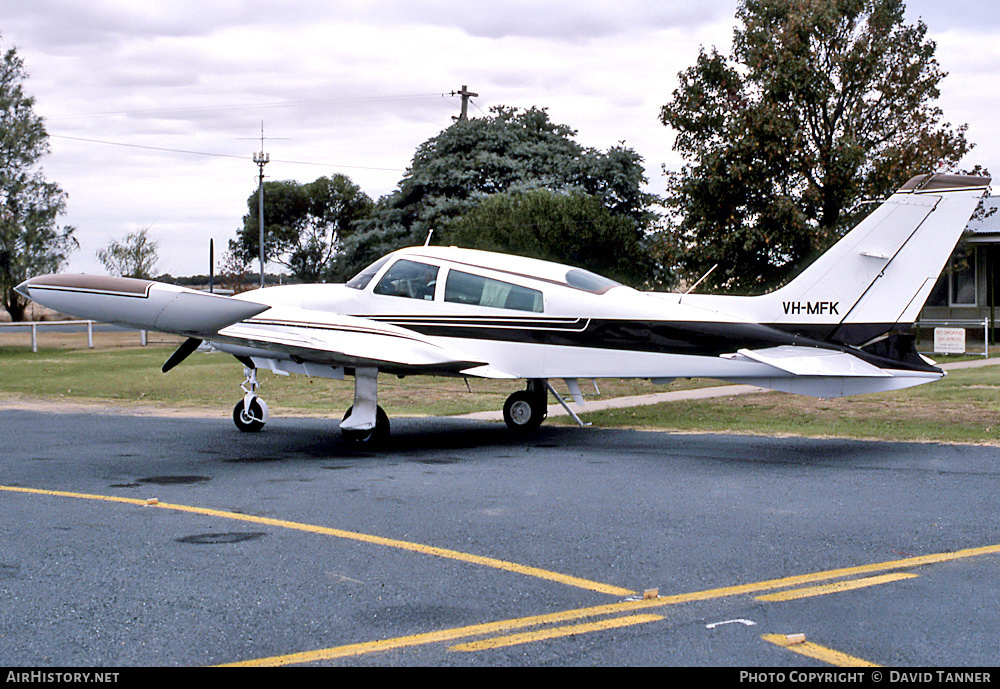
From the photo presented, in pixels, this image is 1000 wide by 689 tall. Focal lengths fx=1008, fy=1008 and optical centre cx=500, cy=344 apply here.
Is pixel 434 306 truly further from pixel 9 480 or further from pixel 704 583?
pixel 704 583

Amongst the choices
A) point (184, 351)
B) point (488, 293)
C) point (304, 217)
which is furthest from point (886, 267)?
point (304, 217)

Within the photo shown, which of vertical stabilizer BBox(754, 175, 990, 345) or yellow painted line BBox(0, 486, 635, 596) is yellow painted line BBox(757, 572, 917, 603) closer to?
yellow painted line BBox(0, 486, 635, 596)

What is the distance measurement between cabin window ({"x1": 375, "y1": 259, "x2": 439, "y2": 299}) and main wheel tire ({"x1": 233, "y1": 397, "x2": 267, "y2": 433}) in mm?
2787

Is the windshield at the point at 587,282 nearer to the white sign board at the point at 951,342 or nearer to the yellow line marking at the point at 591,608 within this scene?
the yellow line marking at the point at 591,608

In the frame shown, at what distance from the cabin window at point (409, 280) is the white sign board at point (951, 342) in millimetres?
20070

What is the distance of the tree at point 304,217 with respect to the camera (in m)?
77.5

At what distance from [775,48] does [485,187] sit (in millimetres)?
25139

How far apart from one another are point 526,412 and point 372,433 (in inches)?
98.5

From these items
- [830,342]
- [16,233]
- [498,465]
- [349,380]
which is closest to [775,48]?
[349,380]

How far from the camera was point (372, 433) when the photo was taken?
1346cm

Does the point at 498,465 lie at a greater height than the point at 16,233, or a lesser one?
lesser

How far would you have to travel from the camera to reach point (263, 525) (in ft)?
26.4

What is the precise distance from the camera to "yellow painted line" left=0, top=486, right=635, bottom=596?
247 inches

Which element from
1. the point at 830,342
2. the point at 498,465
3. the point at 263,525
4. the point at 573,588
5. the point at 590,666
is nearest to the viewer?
the point at 590,666
